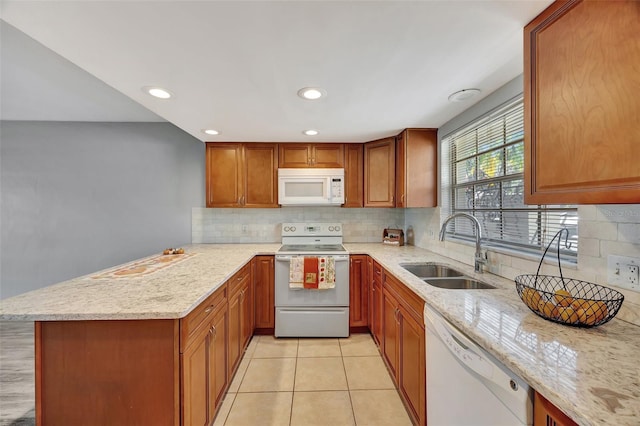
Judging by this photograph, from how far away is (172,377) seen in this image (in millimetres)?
1110

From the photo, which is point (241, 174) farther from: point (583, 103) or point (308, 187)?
point (583, 103)

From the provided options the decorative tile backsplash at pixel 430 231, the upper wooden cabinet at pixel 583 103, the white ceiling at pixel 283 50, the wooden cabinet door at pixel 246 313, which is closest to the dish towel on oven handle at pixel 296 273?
the wooden cabinet door at pixel 246 313

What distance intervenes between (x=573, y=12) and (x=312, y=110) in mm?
1494

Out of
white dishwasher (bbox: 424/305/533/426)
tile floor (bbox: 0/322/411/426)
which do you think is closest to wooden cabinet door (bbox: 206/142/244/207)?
tile floor (bbox: 0/322/411/426)

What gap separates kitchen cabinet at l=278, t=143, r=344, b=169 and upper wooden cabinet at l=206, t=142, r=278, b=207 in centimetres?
12

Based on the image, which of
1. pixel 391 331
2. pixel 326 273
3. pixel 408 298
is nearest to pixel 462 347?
pixel 408 298

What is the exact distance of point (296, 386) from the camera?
1906 millimetres

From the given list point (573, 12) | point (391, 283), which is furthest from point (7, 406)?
point (573, 12)

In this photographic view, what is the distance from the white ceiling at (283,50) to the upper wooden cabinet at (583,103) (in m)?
0.18

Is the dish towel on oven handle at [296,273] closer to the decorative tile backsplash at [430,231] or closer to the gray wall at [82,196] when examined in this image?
the decorative tile backsplash at [430,231]

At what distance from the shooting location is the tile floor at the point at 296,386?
1.63 m

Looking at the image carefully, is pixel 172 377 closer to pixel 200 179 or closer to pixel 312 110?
pixel 312 110

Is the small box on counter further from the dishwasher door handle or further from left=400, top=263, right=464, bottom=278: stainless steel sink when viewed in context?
the dishwasher door handle

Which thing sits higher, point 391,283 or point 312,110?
point 312,110
